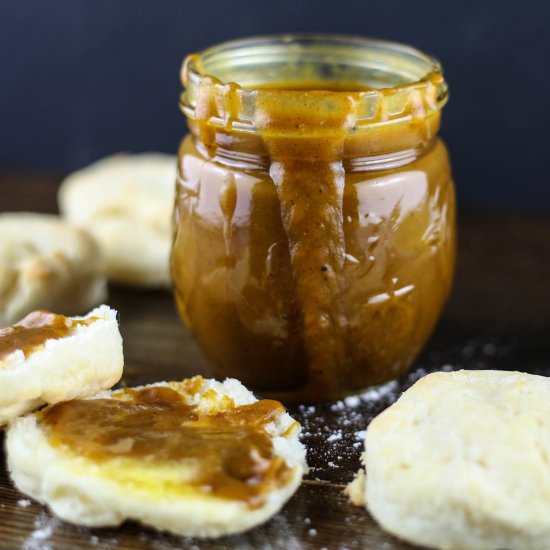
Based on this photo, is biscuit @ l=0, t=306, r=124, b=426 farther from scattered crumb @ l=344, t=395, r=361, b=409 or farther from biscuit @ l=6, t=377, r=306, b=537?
scattered crumb @ l=344, t=395, r=361, b=409

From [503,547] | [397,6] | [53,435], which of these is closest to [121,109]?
[397,6]

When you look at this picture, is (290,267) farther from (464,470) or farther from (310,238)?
(464,470)

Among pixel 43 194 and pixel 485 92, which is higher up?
pixel 485 92

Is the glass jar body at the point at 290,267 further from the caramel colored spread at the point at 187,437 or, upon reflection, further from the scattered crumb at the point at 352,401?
the caramel colored spread at the point at 187,437

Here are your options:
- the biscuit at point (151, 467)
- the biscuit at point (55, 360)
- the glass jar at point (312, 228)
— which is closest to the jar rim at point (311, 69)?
the glass jar at point (312, 228)

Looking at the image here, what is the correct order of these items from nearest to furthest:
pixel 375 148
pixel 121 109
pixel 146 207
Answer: pixel 375 148 → pixel 146 207 → pixel 121 109

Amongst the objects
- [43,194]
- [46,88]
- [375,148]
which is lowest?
[43,194]

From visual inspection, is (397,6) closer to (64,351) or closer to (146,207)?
(146,207)
